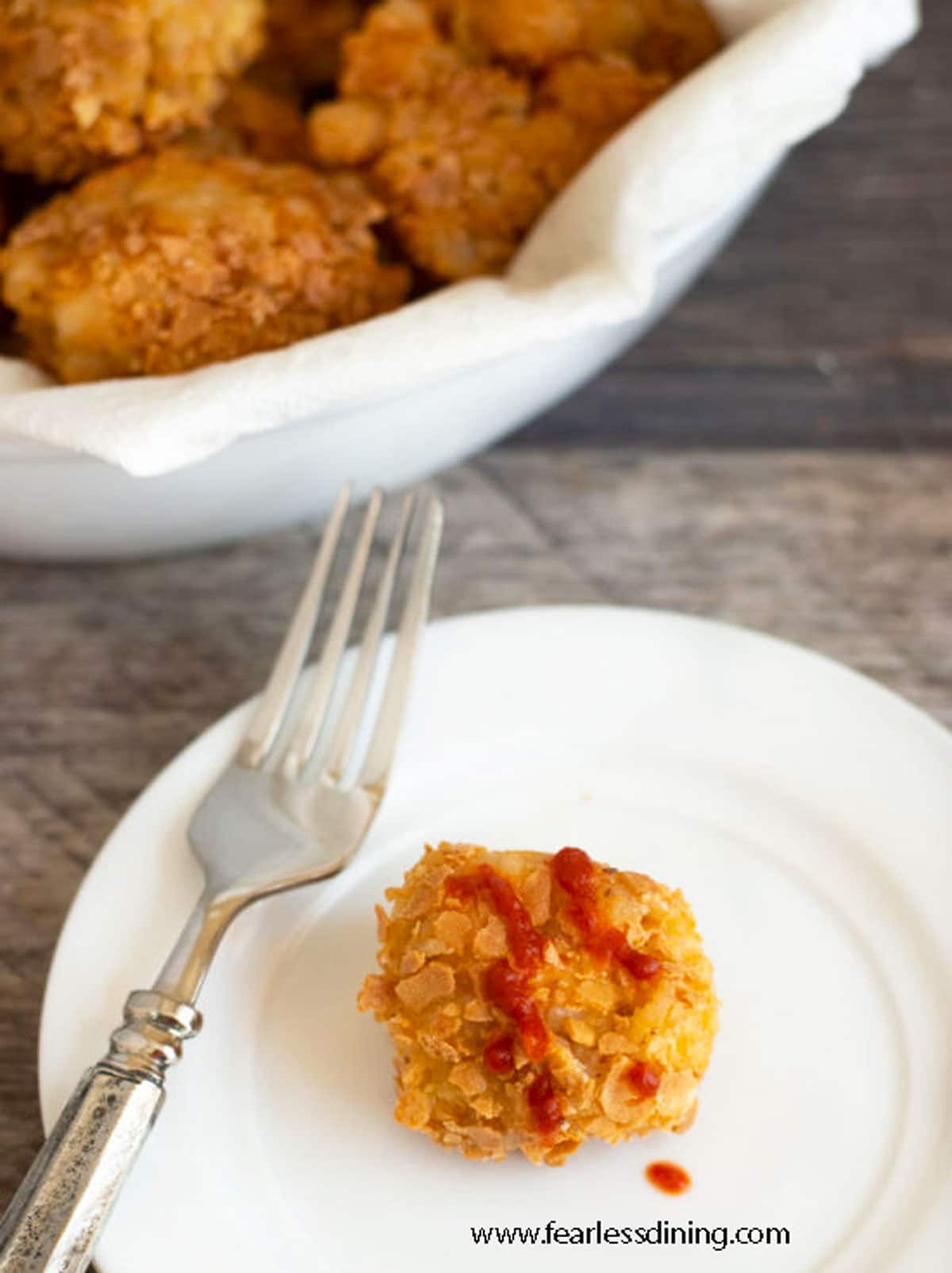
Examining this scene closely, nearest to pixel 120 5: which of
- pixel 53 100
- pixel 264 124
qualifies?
pixel 53 100

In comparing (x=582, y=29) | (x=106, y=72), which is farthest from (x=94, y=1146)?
(x=582, y=29)

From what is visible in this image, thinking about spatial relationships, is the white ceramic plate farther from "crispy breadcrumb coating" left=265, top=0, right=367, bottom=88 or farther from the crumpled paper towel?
"crispy breadcrumb coating" left=265, top=0, right=367, bottom=88

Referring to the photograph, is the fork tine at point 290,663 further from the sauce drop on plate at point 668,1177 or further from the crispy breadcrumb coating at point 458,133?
the sauce drop on plate at point 668,1177

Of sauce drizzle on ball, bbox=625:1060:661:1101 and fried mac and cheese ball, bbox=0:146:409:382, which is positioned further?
fried mac and cheese ball, bbox=0:146:409:382

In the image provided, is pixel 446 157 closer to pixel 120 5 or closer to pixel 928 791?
pixel 120 5

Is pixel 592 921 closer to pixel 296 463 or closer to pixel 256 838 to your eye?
pixel 256 838

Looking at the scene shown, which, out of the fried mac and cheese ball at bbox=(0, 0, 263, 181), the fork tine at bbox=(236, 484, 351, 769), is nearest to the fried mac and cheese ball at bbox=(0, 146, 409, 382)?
the fried mac and cheese ball at bbox=(0, 0, 263, 181)

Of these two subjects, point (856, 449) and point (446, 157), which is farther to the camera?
point (856, 449)
